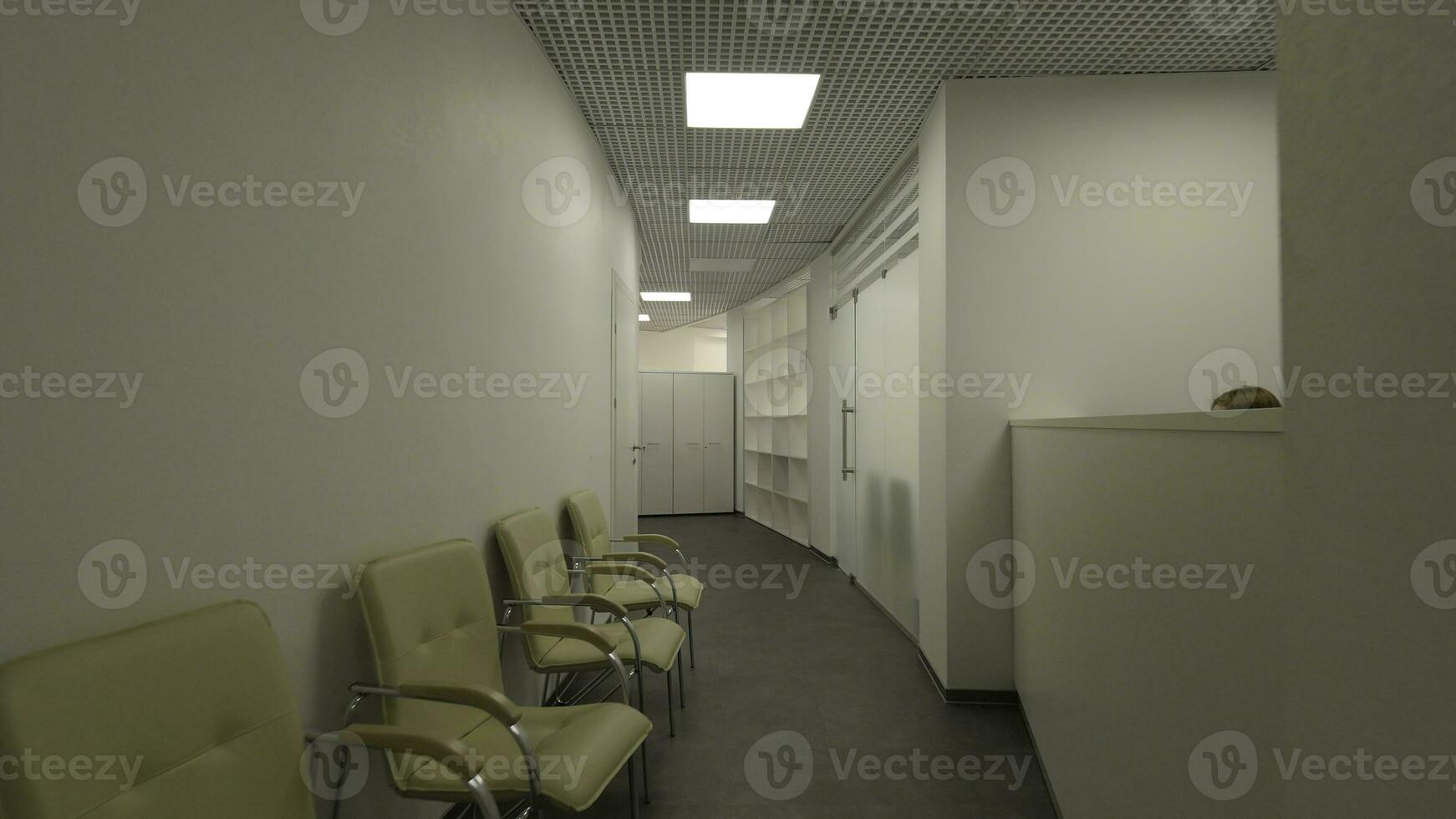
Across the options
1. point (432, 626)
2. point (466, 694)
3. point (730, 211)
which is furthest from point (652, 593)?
point (730, 211)

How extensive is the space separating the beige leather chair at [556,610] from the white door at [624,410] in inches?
75.6

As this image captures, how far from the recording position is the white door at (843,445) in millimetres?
5516

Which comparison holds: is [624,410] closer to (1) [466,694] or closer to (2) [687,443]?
(1) [466,694]

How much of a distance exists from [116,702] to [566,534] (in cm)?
244

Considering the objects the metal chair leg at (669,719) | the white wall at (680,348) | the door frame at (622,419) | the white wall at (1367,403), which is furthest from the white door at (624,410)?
the white wall at (680,348)

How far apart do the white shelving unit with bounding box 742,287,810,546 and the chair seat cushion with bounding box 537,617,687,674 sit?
13.5ft

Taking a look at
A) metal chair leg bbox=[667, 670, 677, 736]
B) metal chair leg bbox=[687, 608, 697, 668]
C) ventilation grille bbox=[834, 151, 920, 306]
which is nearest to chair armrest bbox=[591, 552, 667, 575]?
metal chair leg bbox=[687, 608, 697, 668]

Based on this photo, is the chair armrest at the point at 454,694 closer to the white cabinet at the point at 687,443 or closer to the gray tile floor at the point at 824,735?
the gray tile floor at the point at 824,735

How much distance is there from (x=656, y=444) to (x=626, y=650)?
22.5 feet

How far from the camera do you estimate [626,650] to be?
257 centimetres

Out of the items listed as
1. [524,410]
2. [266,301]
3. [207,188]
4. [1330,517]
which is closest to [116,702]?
[266,301]

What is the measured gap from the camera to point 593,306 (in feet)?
13.4

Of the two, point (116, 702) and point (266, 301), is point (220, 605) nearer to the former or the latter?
point (116, 702)

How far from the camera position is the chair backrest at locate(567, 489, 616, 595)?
3297 millimetres
